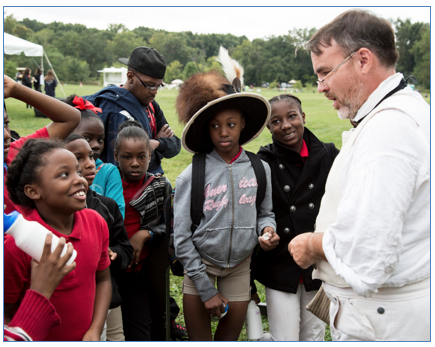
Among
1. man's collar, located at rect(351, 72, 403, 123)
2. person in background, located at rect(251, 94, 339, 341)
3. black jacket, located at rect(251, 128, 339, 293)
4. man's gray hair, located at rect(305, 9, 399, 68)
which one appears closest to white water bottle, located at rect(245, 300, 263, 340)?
person in background, located at rect(251, 94, 339, 341)

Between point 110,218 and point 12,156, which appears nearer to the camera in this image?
point 12,156

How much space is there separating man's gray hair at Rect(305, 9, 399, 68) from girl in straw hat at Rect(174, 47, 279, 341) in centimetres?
89

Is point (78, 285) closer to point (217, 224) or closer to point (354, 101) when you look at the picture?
point (217, 224)

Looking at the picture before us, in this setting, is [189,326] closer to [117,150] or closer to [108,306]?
[108,306]

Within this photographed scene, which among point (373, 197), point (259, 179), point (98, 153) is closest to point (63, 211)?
point (98, 153)

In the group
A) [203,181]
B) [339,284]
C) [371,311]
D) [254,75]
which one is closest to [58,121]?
[203,181]

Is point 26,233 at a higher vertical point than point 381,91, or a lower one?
lower

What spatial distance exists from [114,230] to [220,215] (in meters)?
0.73

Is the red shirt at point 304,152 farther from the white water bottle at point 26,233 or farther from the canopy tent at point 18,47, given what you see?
the canopy tent at point 18,47

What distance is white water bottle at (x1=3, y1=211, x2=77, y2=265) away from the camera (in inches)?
62.1

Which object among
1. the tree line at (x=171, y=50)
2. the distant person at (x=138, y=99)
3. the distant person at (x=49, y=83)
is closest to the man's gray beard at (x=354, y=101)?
the distant person at (x=138, y=99)

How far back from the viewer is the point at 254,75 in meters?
80.1

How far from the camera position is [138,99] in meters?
3.91

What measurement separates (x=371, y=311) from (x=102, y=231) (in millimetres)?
1503
